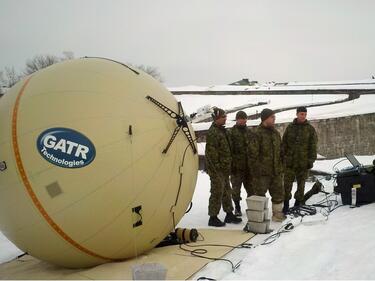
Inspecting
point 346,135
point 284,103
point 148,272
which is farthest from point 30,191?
point 284,103

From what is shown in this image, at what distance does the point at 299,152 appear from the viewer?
22.5 feet

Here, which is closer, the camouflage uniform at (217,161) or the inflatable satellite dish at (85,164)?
the inflatable satellite dish at (85,164)

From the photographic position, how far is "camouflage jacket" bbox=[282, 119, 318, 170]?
6820 mm

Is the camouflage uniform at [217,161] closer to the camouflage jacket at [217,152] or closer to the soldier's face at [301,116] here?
the camouflage jacket at [217,152]

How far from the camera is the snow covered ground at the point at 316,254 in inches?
147

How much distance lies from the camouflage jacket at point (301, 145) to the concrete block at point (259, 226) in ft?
5.38

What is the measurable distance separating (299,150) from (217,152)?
5.03 feet

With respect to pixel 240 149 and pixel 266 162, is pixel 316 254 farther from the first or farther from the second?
pixel 240 149

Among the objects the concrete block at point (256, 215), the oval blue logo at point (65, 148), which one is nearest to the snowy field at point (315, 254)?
the concrete block at point (256, 215)

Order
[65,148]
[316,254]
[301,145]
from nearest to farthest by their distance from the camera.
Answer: [65,148]
[316,254]
[301,145]

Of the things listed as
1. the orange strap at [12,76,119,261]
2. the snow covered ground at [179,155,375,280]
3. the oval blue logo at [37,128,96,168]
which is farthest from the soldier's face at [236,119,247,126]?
the orange strap at [12,76,119,261]

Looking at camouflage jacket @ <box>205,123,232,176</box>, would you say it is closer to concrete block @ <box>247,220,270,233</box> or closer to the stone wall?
concrete block @ <box>247,220,270,233</box>

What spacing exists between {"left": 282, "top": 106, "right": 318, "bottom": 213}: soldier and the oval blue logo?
4.01 meters

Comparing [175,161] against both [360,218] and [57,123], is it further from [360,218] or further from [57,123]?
[360,218]
